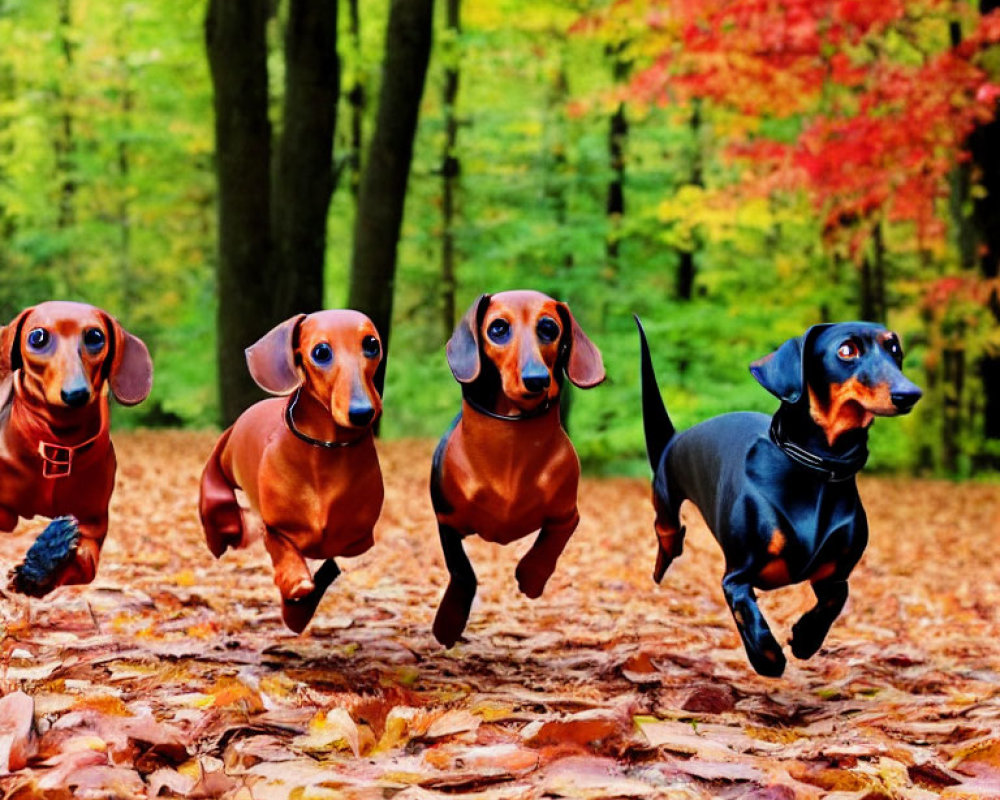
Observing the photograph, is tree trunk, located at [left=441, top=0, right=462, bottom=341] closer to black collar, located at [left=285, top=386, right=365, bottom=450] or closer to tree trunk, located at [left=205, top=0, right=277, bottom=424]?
tree trunk, located at [left=205, top=0, right=277, bottom=424]

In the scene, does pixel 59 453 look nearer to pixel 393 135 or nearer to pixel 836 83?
pixel 393 135

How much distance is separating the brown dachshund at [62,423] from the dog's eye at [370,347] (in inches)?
23.2

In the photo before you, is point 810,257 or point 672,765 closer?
point 672,765

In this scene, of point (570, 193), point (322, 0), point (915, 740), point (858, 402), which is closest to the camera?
point (858, 402)

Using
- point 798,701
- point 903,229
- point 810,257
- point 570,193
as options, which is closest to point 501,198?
point 570,193

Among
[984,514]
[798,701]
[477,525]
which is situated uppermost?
[477,525]

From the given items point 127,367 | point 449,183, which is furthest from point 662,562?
point 449,183

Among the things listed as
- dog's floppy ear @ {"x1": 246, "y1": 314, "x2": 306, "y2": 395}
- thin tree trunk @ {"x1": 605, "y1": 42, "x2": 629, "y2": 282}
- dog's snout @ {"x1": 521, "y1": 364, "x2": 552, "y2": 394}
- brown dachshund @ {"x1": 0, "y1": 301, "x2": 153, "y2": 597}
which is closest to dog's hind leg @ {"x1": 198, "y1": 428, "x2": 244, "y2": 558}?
brown dachshund @ {"x1": 0, "y1": 301, "x2": 153, "y2": 597}

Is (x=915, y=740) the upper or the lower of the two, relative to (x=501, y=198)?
lower

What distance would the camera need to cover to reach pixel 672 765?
9.55 feet

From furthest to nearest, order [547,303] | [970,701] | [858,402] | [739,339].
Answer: [739,339] → [970,701] → [547,303] → [858,402]

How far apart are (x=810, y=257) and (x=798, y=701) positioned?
17.6 metres

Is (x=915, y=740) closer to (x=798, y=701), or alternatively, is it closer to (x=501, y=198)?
(x=798, y=701)

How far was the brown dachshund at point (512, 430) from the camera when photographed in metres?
3.17
